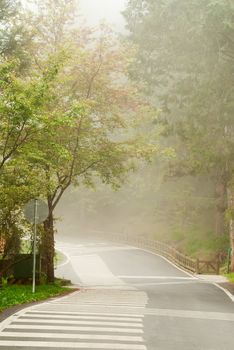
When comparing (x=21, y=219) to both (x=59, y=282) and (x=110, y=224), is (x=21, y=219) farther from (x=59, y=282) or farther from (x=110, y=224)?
(x=110, y=224)

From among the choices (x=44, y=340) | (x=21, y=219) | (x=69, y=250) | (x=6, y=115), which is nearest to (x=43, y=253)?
(x=21, y=219)

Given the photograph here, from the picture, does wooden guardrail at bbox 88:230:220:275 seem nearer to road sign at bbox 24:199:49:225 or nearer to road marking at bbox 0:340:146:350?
road sign at bbox 24:199:49:225

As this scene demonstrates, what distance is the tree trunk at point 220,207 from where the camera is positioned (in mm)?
40706

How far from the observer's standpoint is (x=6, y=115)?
47.5 feet

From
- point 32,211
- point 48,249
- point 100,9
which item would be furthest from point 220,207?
point 100,9

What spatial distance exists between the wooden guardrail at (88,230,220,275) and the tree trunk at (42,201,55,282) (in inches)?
564

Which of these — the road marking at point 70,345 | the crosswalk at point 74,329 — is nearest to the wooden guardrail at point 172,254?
the crosswalk at point 74,329

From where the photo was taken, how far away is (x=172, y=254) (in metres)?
42.6

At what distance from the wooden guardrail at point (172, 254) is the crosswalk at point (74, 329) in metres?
23.4

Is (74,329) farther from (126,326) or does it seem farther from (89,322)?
(126,326)

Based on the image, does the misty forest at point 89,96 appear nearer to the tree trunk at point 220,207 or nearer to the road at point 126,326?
the road at point 126,326

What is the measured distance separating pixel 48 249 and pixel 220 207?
22.0m

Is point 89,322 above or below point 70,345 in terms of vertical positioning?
above

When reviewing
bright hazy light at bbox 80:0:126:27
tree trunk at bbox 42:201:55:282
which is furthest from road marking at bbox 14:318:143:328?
bright hazy light at bbox 80:0:126:27
